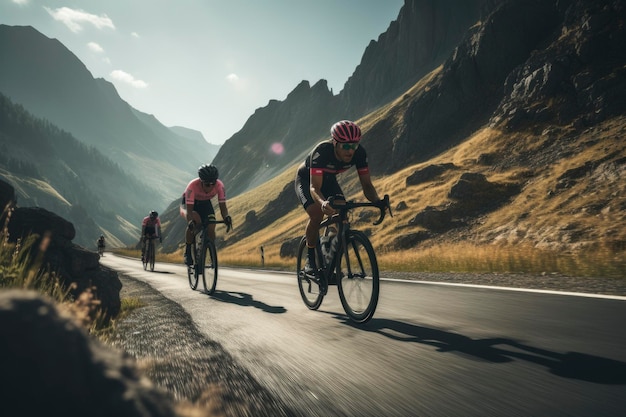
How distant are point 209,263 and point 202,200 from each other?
144 cm

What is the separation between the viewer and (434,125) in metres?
56.0

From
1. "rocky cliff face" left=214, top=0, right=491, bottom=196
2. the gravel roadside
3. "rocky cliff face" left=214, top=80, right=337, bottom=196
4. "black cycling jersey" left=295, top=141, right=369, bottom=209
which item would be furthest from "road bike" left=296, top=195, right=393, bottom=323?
"rocky cliff face" left=214, top=80, right=337, bottom=196

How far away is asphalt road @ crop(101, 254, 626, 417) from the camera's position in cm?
208

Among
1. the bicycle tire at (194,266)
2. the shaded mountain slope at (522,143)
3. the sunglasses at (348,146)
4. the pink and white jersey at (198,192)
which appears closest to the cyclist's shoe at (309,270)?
the sunglasses at (348,146)

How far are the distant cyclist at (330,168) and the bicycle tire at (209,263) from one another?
115 inches

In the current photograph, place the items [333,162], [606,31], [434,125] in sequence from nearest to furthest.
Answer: [333,162] → [606,31] → [434,125]

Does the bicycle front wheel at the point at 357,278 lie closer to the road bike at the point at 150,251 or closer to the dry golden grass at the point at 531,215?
the dry golden grass at the point at 531,215

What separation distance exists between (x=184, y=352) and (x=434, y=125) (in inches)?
2247

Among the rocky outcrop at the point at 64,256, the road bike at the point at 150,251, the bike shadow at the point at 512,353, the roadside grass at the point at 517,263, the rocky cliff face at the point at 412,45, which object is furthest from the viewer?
the rocky cliff face at the point at 412,45

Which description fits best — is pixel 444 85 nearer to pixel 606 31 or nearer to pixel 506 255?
pixel 606 31

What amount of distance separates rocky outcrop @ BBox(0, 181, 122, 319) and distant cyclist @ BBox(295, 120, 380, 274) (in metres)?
2.50

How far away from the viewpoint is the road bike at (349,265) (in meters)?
4.35

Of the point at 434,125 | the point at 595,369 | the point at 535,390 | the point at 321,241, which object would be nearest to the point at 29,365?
the point at 535,390

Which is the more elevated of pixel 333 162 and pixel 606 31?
pixel 606 31
